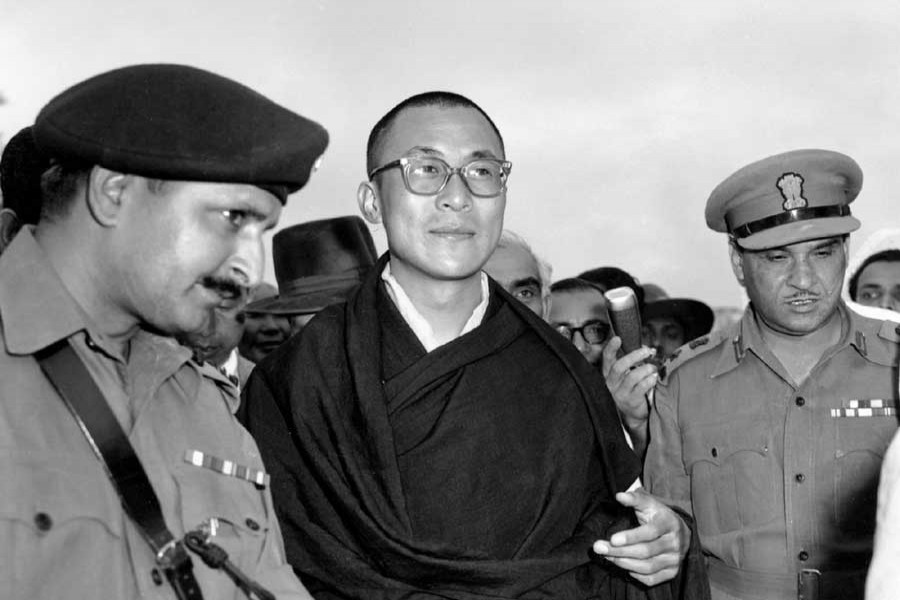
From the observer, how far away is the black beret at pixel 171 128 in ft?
6.79

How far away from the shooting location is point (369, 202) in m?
3.61

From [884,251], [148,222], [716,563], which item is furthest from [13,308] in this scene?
[884,251]

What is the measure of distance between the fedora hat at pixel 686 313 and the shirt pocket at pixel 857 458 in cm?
361

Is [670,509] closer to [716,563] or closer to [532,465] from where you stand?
[532,465]

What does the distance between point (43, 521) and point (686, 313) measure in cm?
622

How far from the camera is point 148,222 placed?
6.95 ft

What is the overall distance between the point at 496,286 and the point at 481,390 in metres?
0.43

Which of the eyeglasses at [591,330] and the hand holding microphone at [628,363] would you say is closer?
the hand holding microphone at [628,363]

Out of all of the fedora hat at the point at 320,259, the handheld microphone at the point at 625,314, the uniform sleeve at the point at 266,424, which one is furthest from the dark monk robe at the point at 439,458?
the fedora hat at the point at 320,259

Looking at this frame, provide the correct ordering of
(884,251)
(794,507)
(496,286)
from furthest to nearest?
(884,251) < (794,507) < (496,286)

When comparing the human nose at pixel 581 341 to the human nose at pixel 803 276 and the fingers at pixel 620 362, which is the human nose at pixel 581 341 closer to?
the fingers at pixel 620 362

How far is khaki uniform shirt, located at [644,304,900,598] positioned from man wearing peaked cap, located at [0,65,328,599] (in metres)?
2.14

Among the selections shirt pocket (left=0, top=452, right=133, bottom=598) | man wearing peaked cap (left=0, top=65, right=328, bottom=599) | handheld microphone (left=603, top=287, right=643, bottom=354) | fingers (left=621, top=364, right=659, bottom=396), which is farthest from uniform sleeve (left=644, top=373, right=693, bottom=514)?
shirt pocket (left=0, top=452, right=133, bottom=598)

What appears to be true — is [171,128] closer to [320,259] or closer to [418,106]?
[418,106]
